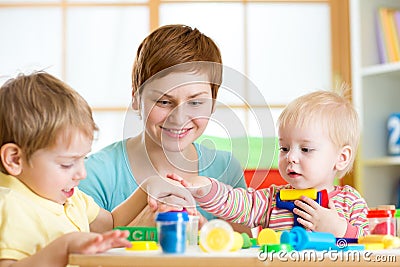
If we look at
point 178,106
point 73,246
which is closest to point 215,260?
point 73,246

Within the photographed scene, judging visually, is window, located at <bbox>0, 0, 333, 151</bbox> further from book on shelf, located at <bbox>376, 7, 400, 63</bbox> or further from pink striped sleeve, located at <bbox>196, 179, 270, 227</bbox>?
pink striped sleeve, located at <bbox>196, 179, 270, 227</bbox>

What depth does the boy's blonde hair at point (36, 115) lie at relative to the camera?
1.22 metres

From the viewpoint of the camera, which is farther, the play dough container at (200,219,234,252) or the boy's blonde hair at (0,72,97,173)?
the boy's blonde hair at (0,72,97,173)

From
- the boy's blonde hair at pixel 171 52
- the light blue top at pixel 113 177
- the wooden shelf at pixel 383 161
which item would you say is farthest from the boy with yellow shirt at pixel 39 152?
the wooden shelf at pixel 383 161

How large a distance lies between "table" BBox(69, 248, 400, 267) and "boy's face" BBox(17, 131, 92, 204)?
280mm

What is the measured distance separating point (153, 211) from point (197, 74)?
0.28 metres

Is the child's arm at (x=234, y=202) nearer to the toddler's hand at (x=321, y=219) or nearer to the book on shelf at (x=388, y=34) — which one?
the toddler's hand at (x=321, y=219)

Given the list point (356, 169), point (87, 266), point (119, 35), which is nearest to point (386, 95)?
point (356, 169)

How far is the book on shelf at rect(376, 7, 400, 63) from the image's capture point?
3.22 m

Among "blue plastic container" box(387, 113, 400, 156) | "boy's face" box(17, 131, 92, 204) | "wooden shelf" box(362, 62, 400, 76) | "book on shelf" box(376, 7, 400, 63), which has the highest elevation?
"book on shelf" box(376, 7, 400, 63)

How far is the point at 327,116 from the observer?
4.98 ft

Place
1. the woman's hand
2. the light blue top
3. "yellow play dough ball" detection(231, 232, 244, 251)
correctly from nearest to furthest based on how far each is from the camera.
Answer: "yellow play dough ball" detection(231, 232, 244, 251) → the woman's hand → the light blue top

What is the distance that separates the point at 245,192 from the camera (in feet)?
5.07

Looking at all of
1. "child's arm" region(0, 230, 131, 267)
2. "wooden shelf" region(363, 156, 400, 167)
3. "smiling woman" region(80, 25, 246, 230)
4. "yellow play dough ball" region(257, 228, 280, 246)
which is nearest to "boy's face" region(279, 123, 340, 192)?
"smiling woman" region(80, 25, 246, 230)
